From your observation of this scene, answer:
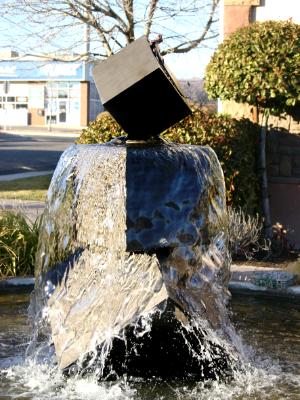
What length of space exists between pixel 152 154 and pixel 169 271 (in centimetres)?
82

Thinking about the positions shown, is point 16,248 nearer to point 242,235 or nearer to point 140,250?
point 242,235

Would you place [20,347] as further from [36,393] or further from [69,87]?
[69,87]

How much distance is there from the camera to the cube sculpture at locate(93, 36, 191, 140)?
207 inches

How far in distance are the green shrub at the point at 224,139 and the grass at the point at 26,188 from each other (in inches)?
187

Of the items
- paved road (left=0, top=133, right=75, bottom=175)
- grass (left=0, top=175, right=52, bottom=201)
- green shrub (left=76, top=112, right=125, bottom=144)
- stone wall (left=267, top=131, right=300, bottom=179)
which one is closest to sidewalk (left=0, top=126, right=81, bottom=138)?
paved road (left=0, top=133, right=75, bottom=175)

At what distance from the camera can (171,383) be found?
5.36 metres

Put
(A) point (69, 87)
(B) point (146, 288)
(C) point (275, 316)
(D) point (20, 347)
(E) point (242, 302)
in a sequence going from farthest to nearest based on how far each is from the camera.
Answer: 1. (A) point (69, 87)
2. (E) point (242, 302)
3. (C) point (275, 316)
4. (D) point (20, 347)
5. (B) point (146, 288)

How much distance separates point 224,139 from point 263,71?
1071mm

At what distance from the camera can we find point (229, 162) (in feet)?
34.1

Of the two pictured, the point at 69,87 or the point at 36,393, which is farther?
the point at 69,87

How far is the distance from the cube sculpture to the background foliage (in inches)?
206

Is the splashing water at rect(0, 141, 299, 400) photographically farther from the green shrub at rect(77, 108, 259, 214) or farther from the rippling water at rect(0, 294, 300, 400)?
the green shrub at rect(77, 108, 259, 214)

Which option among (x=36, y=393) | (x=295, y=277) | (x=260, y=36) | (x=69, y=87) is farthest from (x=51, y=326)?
(x=69, y=87)

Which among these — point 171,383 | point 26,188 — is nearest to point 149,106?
point 171,383
